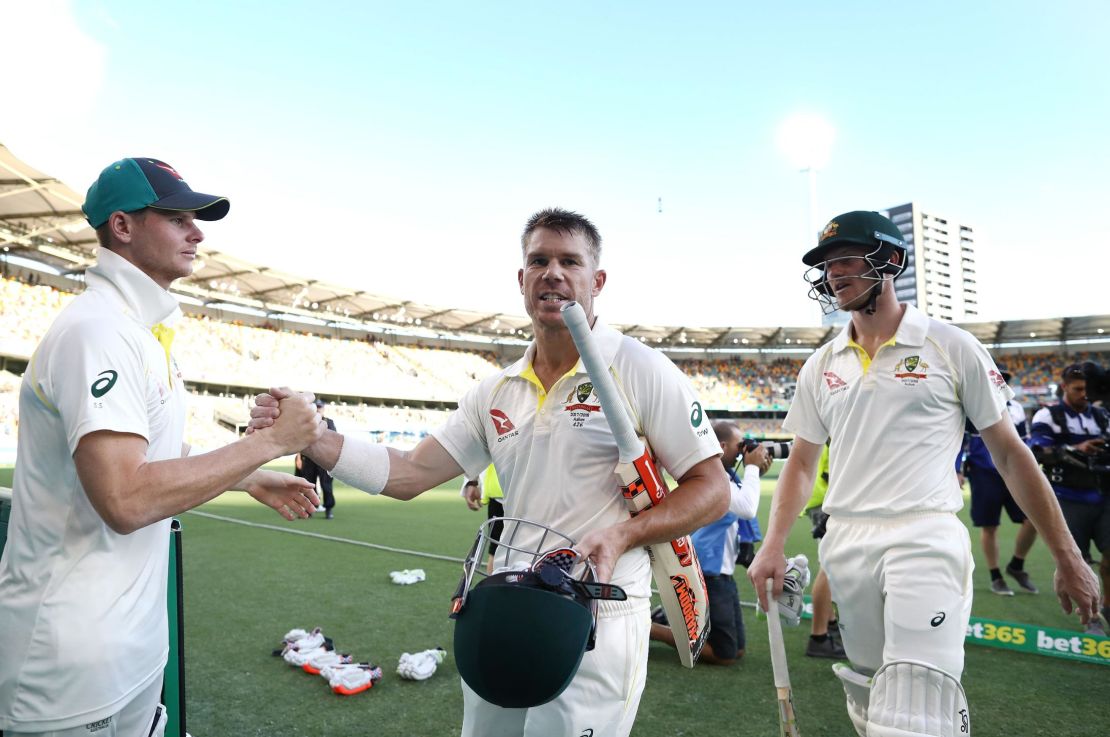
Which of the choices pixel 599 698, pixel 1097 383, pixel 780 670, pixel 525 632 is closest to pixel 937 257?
pixel 1097 383

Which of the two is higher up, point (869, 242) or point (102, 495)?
point (869, 242)

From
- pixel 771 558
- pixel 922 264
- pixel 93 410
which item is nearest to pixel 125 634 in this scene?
pixel 93 410

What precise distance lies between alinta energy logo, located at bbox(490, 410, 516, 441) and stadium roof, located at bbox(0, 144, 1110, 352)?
3097 cm

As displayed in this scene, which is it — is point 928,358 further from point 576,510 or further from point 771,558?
point 576,510

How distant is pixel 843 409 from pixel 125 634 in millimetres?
2915

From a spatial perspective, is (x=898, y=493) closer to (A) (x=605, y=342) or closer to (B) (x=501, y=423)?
(A) (x=605, y=342)

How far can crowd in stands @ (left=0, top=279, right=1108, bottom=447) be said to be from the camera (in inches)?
1438

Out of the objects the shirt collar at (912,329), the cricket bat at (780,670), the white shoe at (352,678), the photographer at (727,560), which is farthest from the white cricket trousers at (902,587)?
the white shoe at (352,678)

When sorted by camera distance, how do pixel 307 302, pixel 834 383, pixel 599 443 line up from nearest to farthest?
pixel 599 443, pixel 834 383, pixel 307 302

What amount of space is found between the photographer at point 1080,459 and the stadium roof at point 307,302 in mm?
31277

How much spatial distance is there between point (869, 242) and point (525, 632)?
2.42 meters

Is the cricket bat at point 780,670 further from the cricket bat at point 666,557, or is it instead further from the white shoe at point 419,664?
the white shoe at point 419,664

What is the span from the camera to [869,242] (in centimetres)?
312

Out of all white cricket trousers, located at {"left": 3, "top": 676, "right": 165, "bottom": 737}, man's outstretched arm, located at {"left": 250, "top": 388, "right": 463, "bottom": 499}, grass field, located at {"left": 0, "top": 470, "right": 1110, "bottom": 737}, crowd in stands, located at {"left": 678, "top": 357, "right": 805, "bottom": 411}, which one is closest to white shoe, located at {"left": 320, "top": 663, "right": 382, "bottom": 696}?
grass field, located at {"left": 0, "top": 470, "right": 1110, "bottom": 737}
